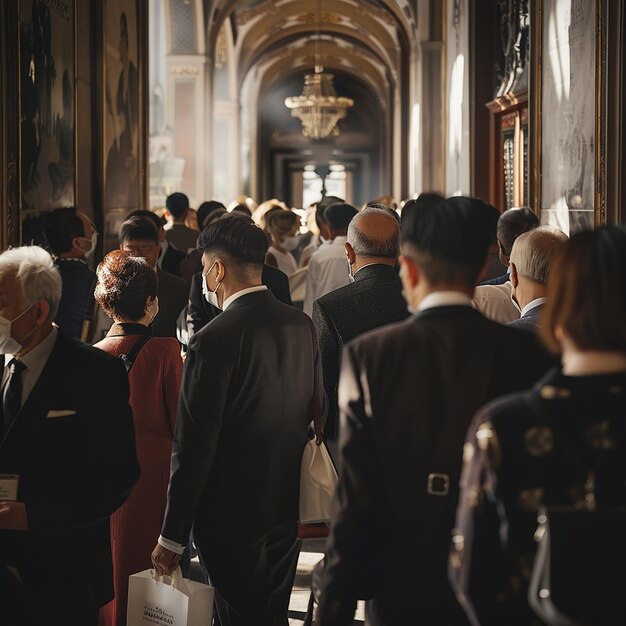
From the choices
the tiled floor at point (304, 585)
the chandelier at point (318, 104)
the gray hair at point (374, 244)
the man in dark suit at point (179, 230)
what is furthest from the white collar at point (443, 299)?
the chandelier at point (318, 104)

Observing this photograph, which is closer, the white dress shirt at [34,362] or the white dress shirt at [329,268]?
the white dress shirt at [34,362]

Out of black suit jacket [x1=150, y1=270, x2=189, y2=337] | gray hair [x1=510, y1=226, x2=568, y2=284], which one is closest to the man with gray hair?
gray hair [x1=510, y1=226, x2=568, y2=284]

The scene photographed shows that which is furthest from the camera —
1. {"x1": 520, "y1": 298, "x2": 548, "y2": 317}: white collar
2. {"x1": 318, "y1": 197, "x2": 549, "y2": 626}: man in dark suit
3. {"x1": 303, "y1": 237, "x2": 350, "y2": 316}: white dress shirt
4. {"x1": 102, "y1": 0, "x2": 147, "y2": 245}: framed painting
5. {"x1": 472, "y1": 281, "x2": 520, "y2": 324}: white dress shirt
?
{"x1": 102, "y1": 0, "x2": 147, "y2": 245}: framed painting

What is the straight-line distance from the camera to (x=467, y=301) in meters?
2.75

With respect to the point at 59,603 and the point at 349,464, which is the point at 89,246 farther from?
the point at 349,464

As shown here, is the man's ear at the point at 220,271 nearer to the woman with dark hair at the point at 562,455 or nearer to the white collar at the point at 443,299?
the white collar at the point at 443,299

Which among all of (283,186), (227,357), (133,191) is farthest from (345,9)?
(227,357)

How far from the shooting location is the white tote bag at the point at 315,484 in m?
4.17

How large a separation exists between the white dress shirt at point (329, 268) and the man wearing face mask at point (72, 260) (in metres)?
1.72

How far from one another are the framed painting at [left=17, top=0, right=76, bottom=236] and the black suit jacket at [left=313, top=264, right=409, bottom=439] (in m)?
3.89

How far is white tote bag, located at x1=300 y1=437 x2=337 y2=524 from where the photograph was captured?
417 cm

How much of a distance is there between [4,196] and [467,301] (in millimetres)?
5483

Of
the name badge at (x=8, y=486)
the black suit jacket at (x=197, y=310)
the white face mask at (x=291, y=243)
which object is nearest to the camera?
the name badge at (x=8, y=486)

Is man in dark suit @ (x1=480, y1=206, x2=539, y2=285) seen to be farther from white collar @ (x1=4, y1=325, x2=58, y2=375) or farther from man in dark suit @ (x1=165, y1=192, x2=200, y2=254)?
man in dark suit @ (x1=165, y1=192, x2=200, y2=254)
